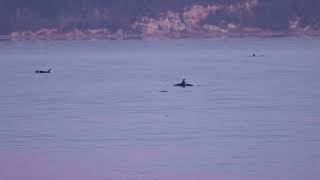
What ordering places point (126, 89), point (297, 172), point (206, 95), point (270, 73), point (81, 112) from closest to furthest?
point (297, 172) → point (81, 112) → point (206, 95) → point (126, 89) → point (270, 73)

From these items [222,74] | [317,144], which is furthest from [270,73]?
[317,144]

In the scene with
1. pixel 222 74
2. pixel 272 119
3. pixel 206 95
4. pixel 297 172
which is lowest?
pixel 222 74

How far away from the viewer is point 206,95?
61.5 meters

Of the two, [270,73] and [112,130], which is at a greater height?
[112,130]

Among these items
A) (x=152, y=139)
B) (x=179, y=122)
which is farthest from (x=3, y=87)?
(x=152, y=139)

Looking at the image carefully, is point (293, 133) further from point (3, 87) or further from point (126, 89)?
point (3, 87)

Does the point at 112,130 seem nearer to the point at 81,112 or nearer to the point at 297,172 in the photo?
the point at 81,112

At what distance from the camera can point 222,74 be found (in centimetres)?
8544

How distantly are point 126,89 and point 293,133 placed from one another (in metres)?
A: 29.6

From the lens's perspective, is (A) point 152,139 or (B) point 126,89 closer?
(A) point 152,139

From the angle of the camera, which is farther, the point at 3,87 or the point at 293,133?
the point at 3,87

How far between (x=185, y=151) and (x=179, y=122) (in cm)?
946

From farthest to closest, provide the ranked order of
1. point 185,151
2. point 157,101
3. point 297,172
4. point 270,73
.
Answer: point 270,73 < point 157,101 < point 185,151 < point 297,172

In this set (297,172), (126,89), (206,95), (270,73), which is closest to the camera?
(297,172)
